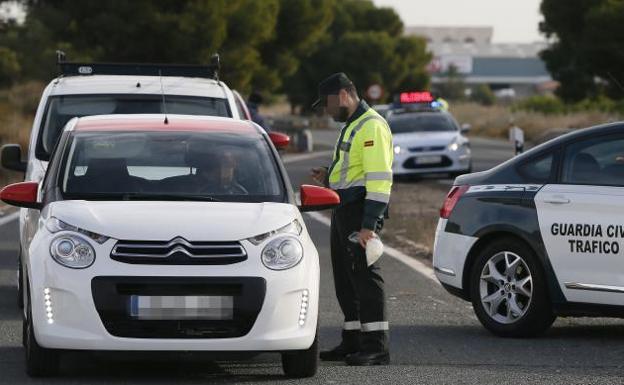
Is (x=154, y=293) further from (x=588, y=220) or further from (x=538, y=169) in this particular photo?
(x=538, y=169)

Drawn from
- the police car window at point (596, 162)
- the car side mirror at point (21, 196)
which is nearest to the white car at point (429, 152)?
the police car window at point (596, 162)

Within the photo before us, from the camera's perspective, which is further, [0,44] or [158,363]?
[0,44]

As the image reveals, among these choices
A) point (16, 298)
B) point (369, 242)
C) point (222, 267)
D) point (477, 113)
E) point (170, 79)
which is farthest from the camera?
point (477, 113)

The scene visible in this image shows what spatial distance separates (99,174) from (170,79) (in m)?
4.48

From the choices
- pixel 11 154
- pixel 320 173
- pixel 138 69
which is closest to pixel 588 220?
pixel 320 173

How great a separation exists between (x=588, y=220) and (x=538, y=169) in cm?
65

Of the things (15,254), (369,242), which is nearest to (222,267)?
(369,242)

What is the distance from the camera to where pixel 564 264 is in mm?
10445

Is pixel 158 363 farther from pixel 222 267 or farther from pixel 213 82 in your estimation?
pixel 213 82

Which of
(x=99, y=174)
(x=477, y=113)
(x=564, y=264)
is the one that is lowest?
(x=477, y=113)

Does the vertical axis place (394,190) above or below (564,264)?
below

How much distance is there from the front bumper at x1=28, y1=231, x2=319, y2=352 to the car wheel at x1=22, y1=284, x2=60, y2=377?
4.4 inches

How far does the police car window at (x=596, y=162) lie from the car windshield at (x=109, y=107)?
3.40 metres

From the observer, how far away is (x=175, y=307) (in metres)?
8.33
